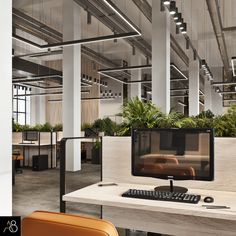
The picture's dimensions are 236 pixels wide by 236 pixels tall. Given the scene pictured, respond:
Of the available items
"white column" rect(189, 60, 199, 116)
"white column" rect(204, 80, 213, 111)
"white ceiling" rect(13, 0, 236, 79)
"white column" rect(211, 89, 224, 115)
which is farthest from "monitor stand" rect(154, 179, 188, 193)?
"white column" rect(211, 89, 224, 115)

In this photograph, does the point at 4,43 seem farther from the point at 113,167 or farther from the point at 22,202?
the point at 22,202

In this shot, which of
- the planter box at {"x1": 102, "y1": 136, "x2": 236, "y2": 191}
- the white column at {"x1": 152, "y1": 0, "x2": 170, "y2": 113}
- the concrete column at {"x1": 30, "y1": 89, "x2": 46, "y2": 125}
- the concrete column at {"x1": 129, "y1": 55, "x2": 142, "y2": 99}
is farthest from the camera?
the concrete column at {"x1": 30, "y1": 89, "x2": 46, "y2": 125}

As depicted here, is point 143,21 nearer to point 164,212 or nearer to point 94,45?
point 94,45

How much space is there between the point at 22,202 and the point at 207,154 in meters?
3.89

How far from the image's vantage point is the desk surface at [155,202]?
6.35ft

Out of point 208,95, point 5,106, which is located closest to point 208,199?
point 5,106

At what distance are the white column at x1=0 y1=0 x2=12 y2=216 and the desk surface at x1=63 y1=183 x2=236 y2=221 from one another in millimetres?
551

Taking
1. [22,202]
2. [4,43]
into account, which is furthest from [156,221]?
[22,202]

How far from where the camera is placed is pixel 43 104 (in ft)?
59.3

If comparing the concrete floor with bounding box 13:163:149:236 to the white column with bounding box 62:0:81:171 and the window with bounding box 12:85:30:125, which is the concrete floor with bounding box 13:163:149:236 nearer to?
the white column with bounding box 62:0:81:171

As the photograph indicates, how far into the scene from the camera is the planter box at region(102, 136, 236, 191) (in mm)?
2504

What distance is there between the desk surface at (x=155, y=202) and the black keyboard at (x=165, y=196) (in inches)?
1.8

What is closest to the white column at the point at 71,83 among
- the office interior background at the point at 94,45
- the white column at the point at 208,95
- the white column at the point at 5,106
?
the office interior background at the point at 94,45

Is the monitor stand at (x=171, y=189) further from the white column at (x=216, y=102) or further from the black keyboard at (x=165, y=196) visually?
the white column at (x=216, y=102)
